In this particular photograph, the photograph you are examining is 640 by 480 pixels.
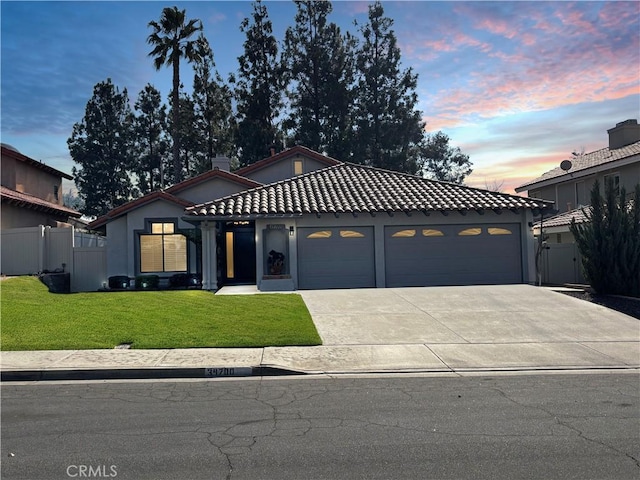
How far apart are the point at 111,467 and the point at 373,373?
5106 mm

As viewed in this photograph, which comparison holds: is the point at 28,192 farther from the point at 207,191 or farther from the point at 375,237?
the point at 375,237

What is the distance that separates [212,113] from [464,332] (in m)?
36.0

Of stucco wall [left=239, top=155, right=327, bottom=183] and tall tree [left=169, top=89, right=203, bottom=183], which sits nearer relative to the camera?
stucco wall [left=239, top=155, right=327, bottom=183]

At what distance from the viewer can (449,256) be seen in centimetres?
2066

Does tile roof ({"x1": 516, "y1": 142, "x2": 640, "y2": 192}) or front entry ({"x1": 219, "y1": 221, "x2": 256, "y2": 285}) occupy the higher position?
tile roof ({"x1": 516, "y1": 142, "x2": 640, "y2": 192})

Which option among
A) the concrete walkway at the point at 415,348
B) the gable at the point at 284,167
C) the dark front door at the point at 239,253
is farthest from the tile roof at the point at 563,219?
the dark front door at the point at 239,253

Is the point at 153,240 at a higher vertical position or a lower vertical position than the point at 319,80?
lower

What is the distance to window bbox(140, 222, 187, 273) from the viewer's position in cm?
2323

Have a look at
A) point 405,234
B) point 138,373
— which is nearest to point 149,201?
point 405,234

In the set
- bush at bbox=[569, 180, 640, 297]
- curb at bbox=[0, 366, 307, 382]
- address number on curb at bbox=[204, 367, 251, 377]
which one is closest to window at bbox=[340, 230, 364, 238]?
bush at bbox=[569, 180, 640, 297]

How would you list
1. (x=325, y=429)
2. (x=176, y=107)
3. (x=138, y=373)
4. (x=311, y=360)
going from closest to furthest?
1. (x=325, y=429)
2. (x=138, y=373)
3. (x=311, y=360)
4. (x=176, y=107)

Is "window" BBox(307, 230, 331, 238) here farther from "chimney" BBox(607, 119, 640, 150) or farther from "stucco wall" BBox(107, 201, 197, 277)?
"chimney" BBox(607, 119, 640, 150)

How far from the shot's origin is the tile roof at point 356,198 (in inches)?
793

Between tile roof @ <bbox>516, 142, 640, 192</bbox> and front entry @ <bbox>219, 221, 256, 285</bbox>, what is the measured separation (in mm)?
17784
